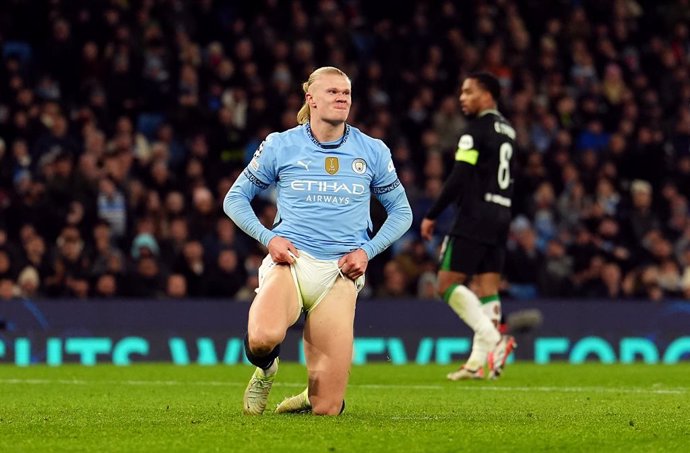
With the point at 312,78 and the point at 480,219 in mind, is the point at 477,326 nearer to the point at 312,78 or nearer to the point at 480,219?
the point at 480,219

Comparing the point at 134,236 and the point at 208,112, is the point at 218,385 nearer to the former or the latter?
the point at 134,236

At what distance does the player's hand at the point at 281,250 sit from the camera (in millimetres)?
7422

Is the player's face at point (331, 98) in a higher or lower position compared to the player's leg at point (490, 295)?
higher

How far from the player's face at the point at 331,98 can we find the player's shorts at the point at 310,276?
0.74 metres

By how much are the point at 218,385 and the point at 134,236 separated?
21.1 feet

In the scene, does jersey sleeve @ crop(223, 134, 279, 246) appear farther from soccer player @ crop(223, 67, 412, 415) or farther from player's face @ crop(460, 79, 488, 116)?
player's face @ crop(460, 79, 488, 116)

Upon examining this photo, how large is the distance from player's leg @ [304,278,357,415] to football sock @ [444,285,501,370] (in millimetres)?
3816

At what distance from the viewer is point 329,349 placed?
24.7 ft

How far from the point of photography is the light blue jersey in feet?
25.0

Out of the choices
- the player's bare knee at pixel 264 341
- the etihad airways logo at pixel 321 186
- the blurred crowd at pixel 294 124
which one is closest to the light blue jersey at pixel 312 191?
the etihad airways logo at pixel 321 186

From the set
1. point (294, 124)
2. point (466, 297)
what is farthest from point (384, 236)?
point (294, 124)

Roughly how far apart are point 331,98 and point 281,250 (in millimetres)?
861

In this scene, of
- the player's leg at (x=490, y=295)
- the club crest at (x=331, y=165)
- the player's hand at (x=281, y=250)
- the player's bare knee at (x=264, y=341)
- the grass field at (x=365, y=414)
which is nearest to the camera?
the grass field at (x=365, y=414)

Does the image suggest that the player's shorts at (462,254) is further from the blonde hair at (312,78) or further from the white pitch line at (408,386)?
the blonde hair at (312,78)
